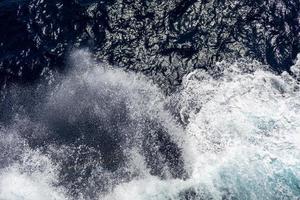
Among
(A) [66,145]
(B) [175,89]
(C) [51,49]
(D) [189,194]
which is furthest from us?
(C) [51,49]

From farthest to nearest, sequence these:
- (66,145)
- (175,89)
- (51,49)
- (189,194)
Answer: (51,49)
(175,89)
(66,145)
(189,194)

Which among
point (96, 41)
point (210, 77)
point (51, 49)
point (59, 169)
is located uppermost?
point (210, 77)

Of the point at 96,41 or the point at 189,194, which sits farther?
the point at 96,41

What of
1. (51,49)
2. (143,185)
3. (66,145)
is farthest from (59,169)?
(51,49)

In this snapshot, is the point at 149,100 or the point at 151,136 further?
the point at 149,100

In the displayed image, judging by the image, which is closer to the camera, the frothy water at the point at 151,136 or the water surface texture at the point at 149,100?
the frothy water at the point at 151,136

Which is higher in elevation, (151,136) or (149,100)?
(149,100)

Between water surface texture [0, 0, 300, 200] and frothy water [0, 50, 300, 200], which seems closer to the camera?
frothy water [0, 50, 300, 200]

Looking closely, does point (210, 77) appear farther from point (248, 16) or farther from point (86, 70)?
point (86, 70)
